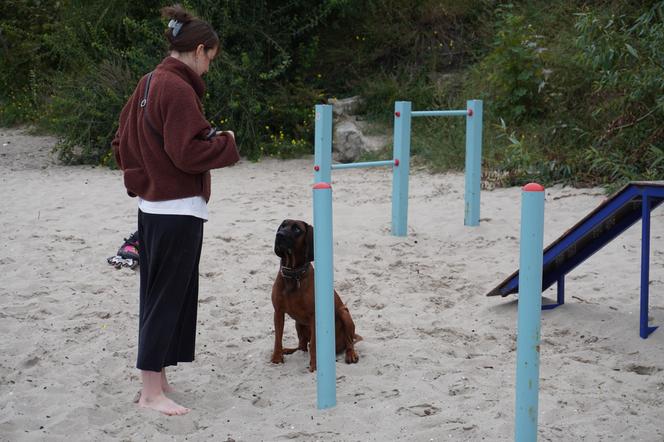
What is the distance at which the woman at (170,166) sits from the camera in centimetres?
317

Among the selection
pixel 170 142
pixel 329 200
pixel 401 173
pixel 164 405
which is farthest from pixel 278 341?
pixel 401 173

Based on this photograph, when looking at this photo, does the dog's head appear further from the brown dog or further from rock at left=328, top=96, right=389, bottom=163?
rock at left=328, top=96, right=389, bottom=163

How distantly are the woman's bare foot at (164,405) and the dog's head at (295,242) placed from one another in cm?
85

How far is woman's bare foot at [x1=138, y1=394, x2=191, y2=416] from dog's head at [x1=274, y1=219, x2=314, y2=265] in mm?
851

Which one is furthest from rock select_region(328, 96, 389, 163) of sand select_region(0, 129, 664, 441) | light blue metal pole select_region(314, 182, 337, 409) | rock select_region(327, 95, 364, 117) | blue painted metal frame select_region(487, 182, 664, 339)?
light blue metal pole select_region(314, 182, 337, 409)

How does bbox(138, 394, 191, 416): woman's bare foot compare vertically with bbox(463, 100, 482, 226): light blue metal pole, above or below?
below

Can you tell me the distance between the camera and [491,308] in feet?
16.1

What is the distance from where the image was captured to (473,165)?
279 inches

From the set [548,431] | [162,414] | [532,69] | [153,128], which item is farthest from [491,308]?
[532,69]

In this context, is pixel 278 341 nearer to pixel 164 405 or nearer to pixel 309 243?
pixel 309 243

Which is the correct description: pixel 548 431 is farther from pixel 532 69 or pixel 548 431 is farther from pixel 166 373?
pixel 532 69

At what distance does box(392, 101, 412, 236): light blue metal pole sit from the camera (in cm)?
684

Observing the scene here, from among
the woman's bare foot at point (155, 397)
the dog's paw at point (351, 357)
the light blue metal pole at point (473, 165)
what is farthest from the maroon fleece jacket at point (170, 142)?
the light blue metal pole at point (473, 165)

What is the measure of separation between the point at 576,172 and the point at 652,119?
1.04 meters
